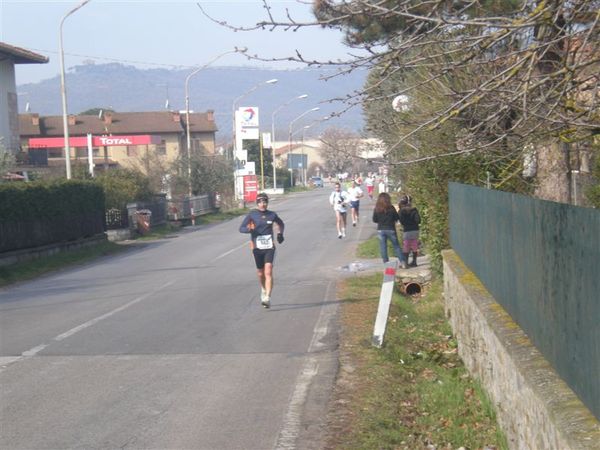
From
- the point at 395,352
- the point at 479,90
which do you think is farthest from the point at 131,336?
the point at 479,90

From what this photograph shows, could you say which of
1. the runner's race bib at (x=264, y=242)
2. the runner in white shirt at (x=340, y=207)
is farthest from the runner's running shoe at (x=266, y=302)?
the runner in white shirt at (x=340, y=207)

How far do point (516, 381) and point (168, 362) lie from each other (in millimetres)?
4988

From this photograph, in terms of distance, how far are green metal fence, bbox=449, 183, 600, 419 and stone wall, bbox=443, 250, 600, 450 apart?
0.08 m

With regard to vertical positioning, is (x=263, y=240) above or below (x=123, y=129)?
below

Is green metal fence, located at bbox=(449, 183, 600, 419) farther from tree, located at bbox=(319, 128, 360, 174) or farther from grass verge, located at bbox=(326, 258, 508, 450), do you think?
tree, located at bbox=(319, 128, 360, 174)

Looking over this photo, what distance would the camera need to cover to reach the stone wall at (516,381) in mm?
4715

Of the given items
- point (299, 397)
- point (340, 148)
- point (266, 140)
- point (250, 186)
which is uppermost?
point (266, 140)

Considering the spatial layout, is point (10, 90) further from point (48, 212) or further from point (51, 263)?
point (51, 263)

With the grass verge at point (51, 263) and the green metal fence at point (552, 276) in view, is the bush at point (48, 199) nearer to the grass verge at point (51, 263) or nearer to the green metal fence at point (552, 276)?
the grass verge at point (51, 263)

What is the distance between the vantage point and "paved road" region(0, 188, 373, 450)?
752 cm

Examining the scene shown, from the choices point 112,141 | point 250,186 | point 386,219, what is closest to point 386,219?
point 386,219

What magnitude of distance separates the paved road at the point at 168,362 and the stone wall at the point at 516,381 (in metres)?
1.51

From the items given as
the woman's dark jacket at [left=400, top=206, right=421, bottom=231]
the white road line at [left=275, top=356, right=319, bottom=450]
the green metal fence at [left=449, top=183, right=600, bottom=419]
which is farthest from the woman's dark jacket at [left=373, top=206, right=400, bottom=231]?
the green metal fence at [left=449, top=183, right=600, bottom=419]

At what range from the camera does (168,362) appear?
10.3 m
